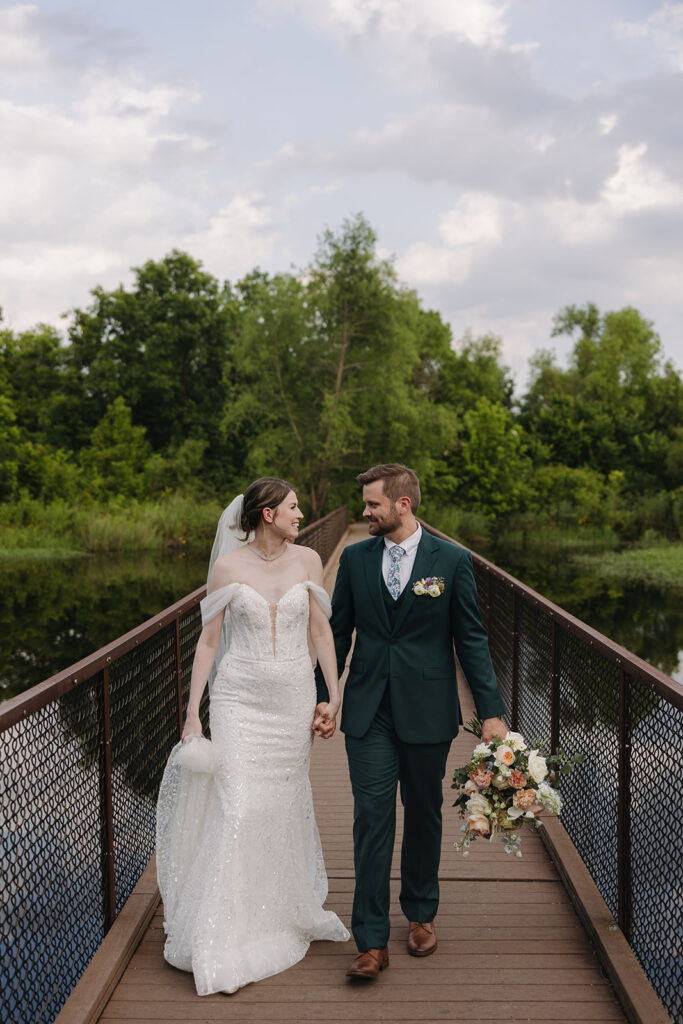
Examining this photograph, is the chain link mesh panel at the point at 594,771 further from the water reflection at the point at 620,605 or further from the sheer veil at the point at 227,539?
the water reflection at the point at 620,605

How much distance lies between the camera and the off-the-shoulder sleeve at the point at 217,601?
3498mm

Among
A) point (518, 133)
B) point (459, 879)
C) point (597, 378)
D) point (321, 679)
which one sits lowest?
point (459, 879)

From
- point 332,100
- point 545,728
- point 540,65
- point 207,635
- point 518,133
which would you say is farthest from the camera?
point 518,133

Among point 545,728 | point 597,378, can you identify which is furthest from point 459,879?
point 597,378

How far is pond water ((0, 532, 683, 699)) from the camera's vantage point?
57.7 ft

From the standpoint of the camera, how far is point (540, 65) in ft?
52.9

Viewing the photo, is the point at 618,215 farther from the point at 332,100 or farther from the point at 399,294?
the point at 332,100

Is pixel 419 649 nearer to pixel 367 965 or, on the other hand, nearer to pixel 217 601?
pixel 217 601

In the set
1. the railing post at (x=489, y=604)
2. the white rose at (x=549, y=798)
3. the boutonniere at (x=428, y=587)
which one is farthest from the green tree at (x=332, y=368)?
the white rose at (x=549, y=798)

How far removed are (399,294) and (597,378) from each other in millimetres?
21663

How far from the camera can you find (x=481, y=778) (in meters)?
3.29

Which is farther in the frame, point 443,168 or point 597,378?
point 597,378

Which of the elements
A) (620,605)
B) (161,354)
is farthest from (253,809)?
(161,354)

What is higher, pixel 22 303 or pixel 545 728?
pixel 22 303
